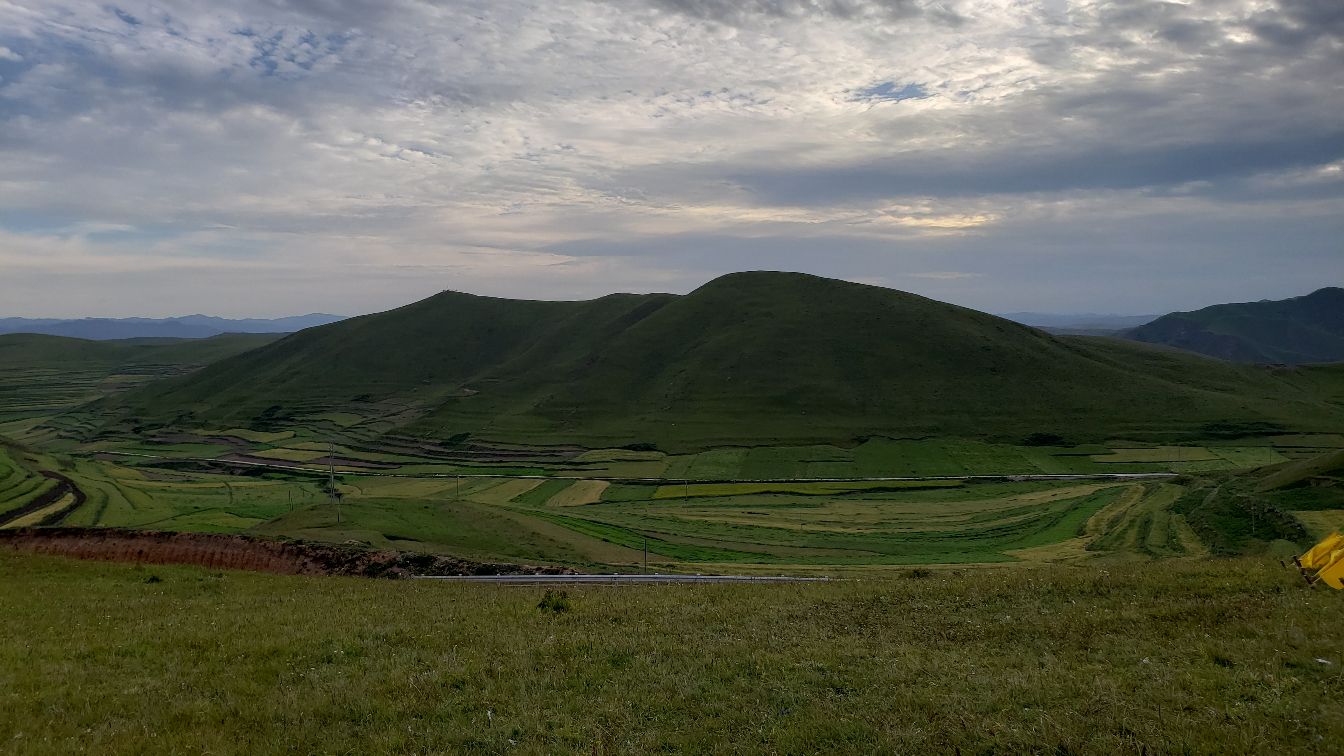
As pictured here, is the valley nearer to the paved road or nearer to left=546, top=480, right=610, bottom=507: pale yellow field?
left=546, top=480, right=610, bottom=507: pale yellow field

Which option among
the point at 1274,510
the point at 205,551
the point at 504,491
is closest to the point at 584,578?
the point at 205,551

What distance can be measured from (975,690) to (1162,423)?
568ft

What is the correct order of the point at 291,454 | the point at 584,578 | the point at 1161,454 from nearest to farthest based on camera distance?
the point at 584,578 < the point at 1161,454 < the point at 291,454

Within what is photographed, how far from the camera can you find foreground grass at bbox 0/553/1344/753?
13.4 meters

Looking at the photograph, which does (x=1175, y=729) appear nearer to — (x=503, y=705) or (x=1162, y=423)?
(x=503, y=705)

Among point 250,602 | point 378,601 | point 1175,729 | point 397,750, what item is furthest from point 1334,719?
point 250,602

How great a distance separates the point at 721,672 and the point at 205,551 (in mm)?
45039

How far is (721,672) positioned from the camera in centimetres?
1739

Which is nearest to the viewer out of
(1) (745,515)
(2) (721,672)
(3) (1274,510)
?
(2) (721,672)

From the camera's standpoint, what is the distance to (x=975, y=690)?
15.1 metres

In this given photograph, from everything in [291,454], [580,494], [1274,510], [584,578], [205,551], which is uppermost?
[1274,510]

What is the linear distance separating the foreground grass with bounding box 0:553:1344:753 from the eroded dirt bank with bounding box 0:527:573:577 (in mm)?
21007

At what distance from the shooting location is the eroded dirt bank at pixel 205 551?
45.7m

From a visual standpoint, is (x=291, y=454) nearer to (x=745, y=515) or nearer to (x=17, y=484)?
(x=17, y=484)
